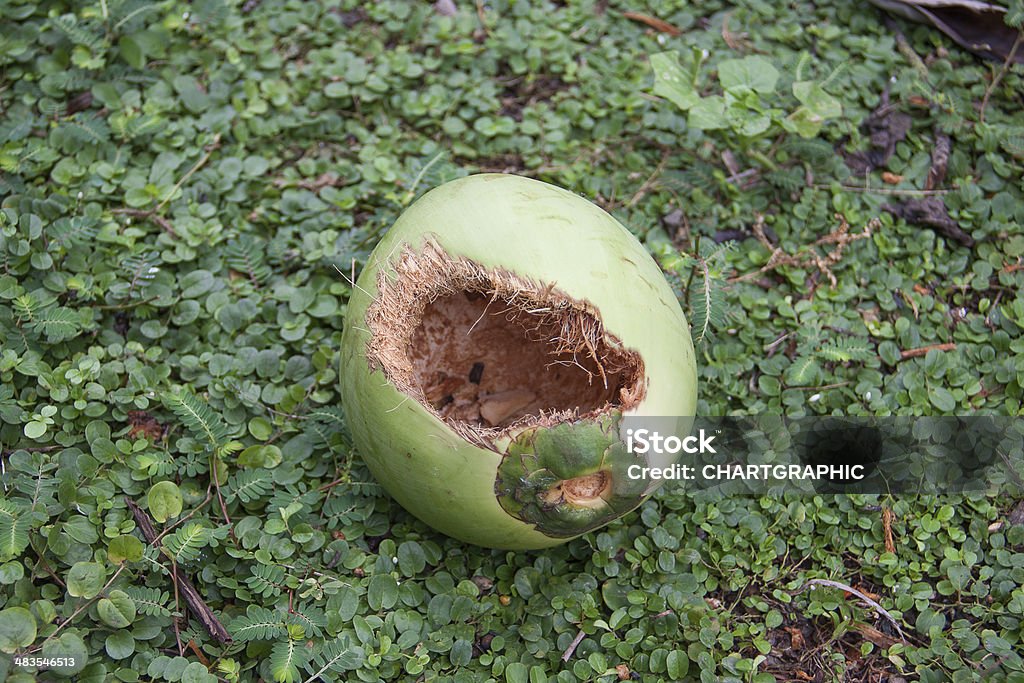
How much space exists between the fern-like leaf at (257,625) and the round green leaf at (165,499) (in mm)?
Result: 337

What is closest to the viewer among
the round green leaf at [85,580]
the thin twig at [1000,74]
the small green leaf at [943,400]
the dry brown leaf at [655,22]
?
the round green leaf at [85,580]

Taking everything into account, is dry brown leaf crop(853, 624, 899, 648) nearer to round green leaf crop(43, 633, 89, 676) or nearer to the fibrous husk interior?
the fibrous husk interior

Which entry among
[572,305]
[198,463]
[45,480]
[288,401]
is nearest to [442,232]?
[572,305]

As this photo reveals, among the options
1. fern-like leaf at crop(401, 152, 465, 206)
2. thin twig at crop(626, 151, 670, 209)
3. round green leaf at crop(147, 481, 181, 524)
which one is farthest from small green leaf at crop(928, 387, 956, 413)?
round green leaf at crop(147, 481, 181, 524)

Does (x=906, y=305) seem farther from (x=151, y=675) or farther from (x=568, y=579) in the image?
(x=151, y=675)

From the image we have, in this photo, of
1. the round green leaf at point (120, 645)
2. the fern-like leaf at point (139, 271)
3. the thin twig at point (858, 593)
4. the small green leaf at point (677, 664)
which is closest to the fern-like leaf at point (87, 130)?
the fern-like leaf at point (139, 271)

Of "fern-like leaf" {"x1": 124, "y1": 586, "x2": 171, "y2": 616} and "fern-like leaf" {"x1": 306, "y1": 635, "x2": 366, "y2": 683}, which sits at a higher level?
"fern-like leaf" {"x1": 124, "y1": 586, "x2": 171, "y2": 616}

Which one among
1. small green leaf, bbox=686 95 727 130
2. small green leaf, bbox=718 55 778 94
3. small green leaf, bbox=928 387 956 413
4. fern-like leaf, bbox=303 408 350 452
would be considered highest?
small green leaf, bbox=718 55 778 94

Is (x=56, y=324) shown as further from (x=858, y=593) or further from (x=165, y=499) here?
(x=858, y=593)

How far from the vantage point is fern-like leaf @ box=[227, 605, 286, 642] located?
7.56ft

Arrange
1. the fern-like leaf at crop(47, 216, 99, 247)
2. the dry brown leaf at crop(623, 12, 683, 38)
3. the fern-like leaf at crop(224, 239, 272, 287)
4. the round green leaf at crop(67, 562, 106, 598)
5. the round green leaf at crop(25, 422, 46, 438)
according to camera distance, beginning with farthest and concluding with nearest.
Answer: the dry brown leaf at crop(623, 12, 683, 38), the fern-like leaf at crop(224, 239, 272, 287), the fern-like leaf at crop(47, 216, 99, 247), the round green leaf at crop(25, 422, 46, 438), the round green leaf at crop(67, 562, 106, 598)

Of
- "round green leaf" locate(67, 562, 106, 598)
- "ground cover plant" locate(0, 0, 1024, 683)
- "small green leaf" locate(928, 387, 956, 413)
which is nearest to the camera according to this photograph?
"round green leaf" locate(67, 562, 106, 598)

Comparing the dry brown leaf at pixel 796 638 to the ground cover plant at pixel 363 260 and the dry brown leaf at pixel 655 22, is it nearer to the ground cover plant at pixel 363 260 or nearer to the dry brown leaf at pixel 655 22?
the ground cover plant at pixel 363 260

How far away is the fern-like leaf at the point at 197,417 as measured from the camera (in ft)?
8.63
